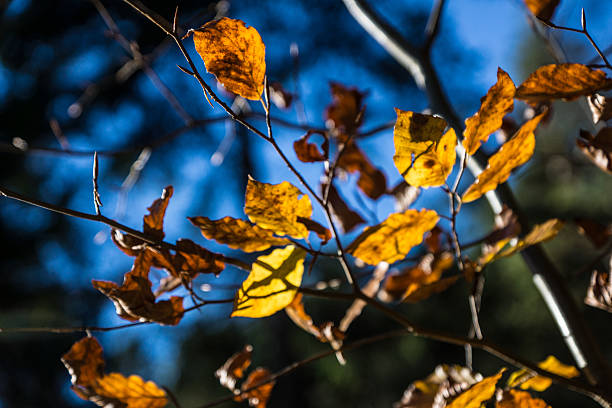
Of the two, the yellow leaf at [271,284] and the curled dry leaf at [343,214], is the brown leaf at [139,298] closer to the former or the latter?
the yellow leaf at [271,284]

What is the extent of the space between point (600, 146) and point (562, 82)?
0.06 metres

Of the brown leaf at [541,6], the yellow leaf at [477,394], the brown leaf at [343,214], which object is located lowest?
the yellow leaf at [477,394]

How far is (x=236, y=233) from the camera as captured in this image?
0.27m

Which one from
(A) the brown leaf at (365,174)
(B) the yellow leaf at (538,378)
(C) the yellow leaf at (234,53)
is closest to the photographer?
(C) the yellow leaf at (234,53)

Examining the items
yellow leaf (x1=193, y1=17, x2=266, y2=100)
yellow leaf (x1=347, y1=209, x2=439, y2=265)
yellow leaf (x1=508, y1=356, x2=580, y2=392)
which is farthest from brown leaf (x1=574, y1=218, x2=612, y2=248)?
yellow leaf (x1=193, y1=17, x2=266, y2=100)

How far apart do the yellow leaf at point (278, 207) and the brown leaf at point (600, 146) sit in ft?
0.60

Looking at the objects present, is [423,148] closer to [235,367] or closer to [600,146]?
[600,146]

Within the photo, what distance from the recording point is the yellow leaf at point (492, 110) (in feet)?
0.81

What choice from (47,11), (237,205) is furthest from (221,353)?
(47,11)

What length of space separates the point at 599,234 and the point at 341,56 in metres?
3.08

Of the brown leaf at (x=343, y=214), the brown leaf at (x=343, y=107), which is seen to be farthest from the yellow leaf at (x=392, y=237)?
the brown leaf at (x=343, y=107)

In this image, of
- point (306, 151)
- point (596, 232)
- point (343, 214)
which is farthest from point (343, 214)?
point (596, 232)

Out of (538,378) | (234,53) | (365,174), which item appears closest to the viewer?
(234,53)

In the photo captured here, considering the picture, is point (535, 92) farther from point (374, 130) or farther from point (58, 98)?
point (58, 98)
